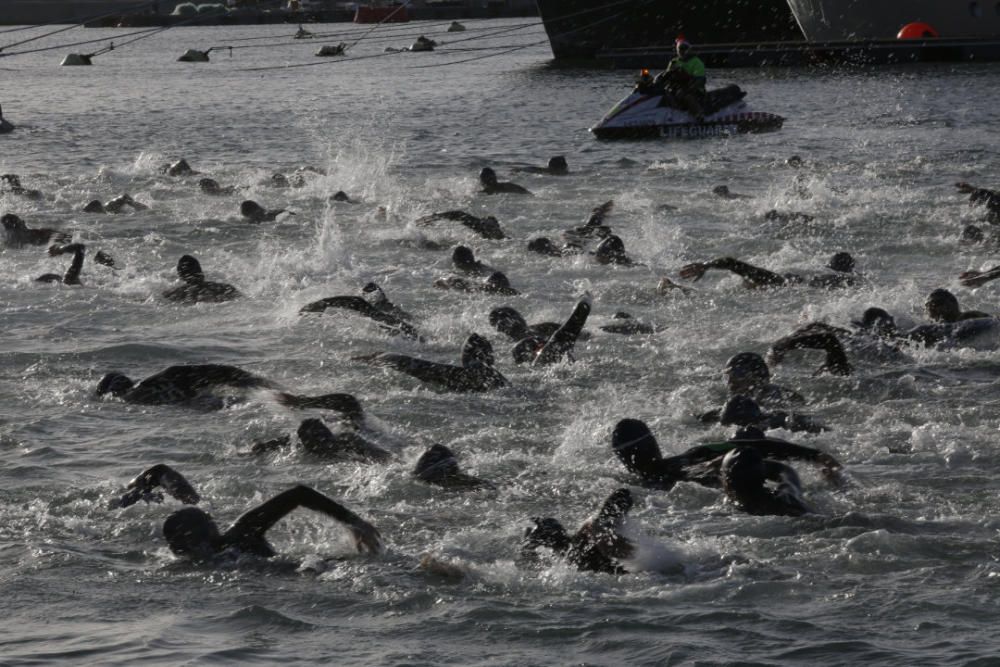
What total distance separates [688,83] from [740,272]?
18443 millimetres

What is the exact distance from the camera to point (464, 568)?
30.3ft

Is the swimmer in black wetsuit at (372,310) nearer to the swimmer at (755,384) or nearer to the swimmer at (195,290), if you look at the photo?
the swimmer at (195,290)

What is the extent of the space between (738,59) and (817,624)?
56.1 metres

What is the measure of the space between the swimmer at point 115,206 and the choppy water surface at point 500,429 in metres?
0.34

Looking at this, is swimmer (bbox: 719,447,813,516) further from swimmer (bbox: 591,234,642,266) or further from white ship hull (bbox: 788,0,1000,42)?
white ship hull (bbox: 788,0,1000,42)

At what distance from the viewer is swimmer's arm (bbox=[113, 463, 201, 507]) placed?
35.1ft

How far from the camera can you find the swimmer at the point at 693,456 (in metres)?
10.6

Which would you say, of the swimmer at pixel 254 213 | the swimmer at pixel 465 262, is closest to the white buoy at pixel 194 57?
the swimmer at pixel 254 213

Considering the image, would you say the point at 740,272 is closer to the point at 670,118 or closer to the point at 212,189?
the point at 212,189

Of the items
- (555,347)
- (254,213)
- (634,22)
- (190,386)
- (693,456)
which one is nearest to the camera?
(693,456)

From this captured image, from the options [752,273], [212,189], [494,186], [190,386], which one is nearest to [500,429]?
[190,386]

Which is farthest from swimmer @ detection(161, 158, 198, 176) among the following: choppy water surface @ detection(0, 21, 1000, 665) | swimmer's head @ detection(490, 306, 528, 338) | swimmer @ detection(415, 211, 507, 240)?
swimmer's head @ detection(490, 306, 528, 338)

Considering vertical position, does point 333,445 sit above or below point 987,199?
above

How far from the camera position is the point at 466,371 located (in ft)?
46.0
